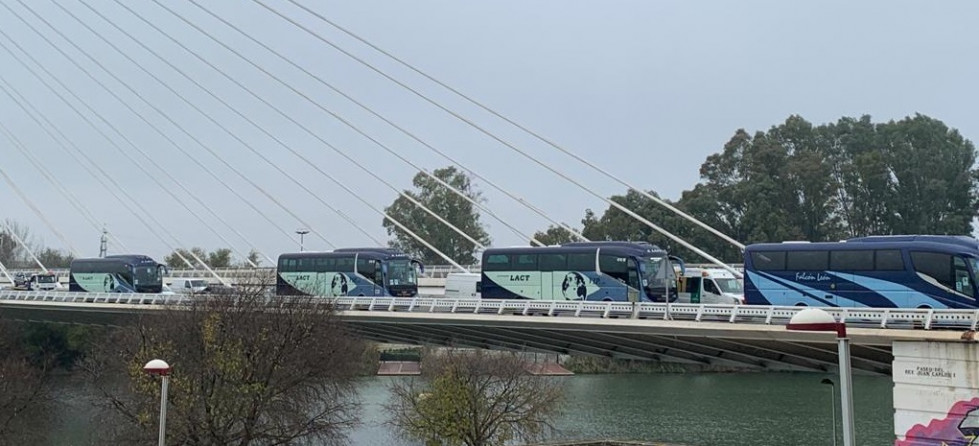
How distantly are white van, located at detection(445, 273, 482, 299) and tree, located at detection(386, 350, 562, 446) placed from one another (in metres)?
11.3

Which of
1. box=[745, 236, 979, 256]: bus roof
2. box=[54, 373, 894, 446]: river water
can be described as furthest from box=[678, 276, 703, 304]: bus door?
box=[745, 236, 979, 256]: bus roof

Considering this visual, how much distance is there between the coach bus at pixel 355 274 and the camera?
42156mm

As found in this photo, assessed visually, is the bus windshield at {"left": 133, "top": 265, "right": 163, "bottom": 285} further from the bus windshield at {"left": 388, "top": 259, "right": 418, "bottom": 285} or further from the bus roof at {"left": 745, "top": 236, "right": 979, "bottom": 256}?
the bus roof at {"left": 745, "top": 236, "right": 979, "bottom": 256}

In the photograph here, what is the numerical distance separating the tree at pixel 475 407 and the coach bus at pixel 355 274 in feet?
30.3

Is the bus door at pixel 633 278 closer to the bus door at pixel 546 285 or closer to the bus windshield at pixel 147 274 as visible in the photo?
the bus door at pixel 546 285

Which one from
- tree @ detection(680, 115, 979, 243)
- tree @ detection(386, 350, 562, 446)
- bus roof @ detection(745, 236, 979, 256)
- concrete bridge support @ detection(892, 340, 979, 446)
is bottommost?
tree @ detection(386, 350, 562, 446)

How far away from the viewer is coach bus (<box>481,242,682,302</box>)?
33875 mm

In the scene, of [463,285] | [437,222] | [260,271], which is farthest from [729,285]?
[437,222]

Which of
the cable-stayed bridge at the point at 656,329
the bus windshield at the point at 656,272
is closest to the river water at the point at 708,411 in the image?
A: the cable-stayed bridge at the point at 656,329

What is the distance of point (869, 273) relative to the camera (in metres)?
27.7

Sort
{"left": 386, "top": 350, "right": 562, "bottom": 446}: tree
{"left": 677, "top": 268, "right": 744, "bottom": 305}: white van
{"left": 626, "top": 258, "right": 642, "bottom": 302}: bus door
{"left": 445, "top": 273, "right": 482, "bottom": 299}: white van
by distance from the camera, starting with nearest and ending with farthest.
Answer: {"left": 386, "top": 350, "right": 562, "bottom": 446}: tree → {"left": 626, "top": 258, "right": 642, "bottom": 302}: bus door → {"left": 677, "top": 268, "right": 744, "bottom": 305}: white van → {"left": 445, "top": 273, "right": 482, "bottom": 299}: white van

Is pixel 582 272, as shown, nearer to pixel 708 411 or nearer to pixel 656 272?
pixel 656 272

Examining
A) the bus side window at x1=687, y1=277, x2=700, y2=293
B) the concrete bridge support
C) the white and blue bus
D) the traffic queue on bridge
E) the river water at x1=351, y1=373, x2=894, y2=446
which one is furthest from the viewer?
the bus side window at x1=687, y1=277, x2=700, y2=293

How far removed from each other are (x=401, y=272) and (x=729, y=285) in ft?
45.8
